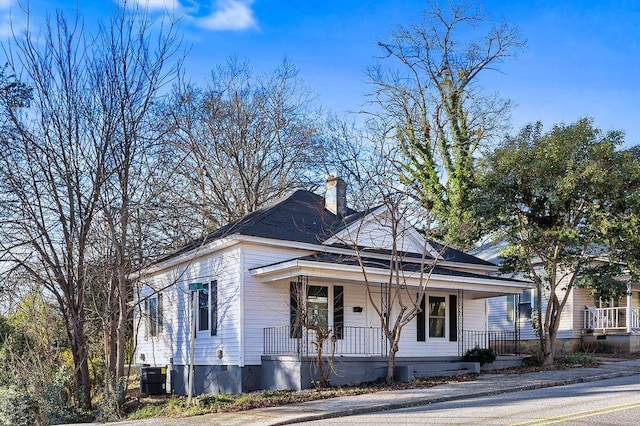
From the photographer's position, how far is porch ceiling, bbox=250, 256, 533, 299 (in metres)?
18.0

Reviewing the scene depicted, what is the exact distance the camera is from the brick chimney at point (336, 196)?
2328 centimetres

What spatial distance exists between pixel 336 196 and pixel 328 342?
5716 millimetres

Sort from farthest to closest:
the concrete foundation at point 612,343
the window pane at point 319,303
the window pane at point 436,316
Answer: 1. the concrete foundation at point 612,343
2. the window pane at point 436,316
3. the window pane at point 319,303

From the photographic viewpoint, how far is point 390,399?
14.6m

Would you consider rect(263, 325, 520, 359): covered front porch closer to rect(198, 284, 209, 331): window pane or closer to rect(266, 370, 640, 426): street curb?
rect(198, 284, 209, 331): window pane

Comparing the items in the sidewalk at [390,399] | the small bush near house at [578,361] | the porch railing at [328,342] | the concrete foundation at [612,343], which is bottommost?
the concrete foundation at [612,343]

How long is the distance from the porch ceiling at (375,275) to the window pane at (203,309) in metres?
2.55

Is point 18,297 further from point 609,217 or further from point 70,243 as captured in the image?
point 609,217

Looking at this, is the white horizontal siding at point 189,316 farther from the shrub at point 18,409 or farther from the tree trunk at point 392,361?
the shrub at point 18,409

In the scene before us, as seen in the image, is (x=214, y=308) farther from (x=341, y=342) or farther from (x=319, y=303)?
(x=341, y=342)

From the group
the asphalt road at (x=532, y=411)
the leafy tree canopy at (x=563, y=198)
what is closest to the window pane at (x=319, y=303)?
the leafy tree canopy at (x=563, y=198)

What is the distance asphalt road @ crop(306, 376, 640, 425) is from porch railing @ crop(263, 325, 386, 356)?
5.16 m

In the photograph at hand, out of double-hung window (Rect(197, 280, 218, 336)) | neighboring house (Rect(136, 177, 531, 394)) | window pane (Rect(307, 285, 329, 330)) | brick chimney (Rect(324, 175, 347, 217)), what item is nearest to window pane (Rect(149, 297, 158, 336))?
neighboring house (Rect(136, 177, 531, 394))

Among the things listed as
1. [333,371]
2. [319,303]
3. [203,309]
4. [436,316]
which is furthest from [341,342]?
[203,309]
